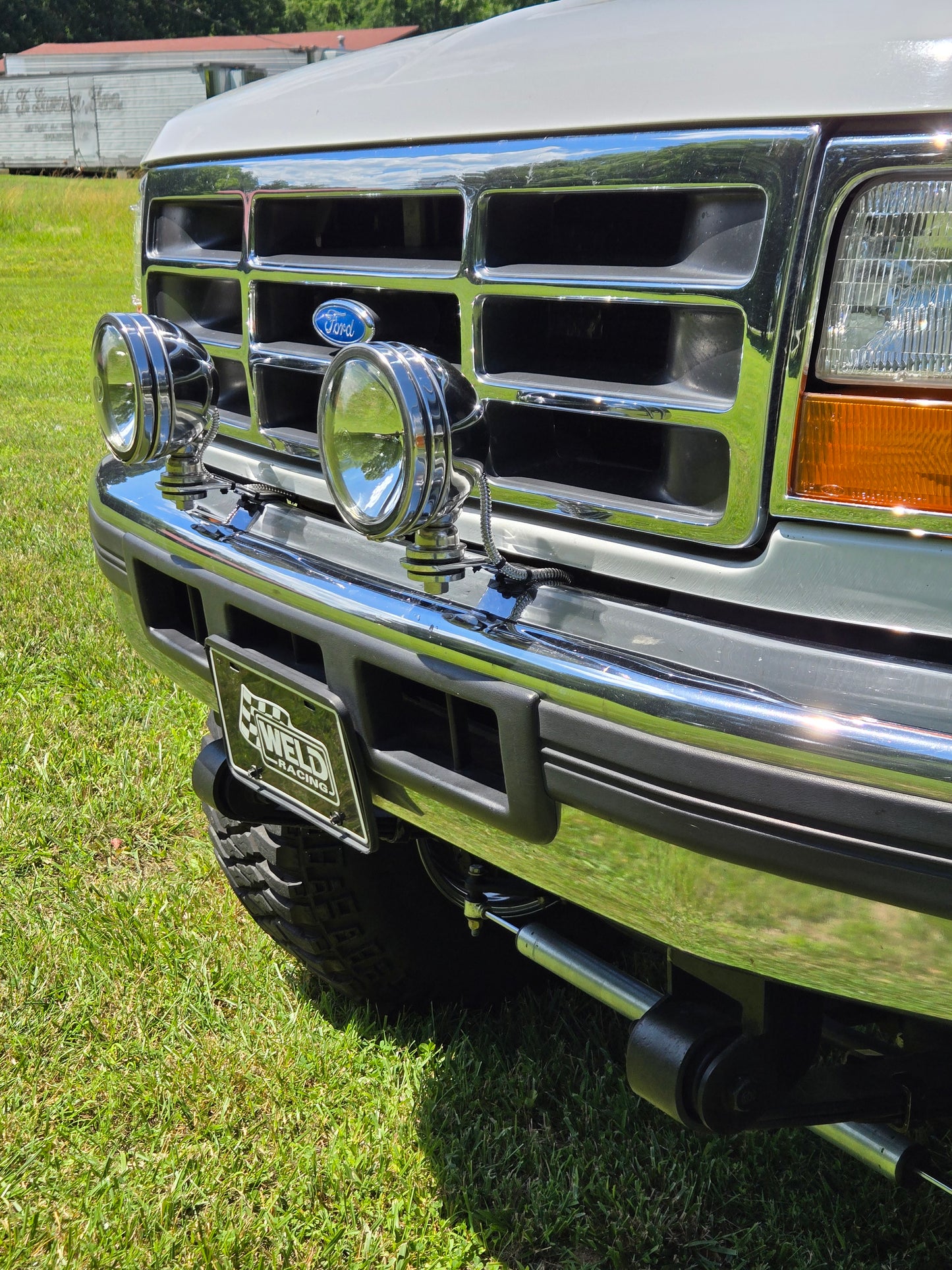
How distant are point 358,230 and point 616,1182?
1648 millimetres

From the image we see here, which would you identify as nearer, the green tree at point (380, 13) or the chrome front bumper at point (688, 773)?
the chrome front bumper at point (688, 773)

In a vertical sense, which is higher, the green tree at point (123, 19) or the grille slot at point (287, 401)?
the green tree at point (123, 19)

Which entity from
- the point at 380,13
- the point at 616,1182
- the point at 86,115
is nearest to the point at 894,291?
the point at 616,1182

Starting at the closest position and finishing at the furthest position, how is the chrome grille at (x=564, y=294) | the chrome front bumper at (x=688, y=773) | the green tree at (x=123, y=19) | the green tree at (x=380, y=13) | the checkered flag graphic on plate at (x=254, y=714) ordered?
the chrome front bumper at (x=688, y=773)
the chrome grille at (x=564, y=294)
the checkered flag graphic on plate at (x=254, y=714)
the green tree at (x=123, y=19)
the green tree at (x=380, y=13)

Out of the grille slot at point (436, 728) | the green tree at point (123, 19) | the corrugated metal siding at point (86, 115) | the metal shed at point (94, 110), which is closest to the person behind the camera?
the grille slot at point (436, 728)

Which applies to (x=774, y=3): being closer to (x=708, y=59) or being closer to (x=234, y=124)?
(x=708, y=59)

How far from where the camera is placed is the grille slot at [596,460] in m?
1.42

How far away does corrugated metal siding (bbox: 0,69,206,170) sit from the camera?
97.2 feet

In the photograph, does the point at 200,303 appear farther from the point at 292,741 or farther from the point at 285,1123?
the point at 285,1123

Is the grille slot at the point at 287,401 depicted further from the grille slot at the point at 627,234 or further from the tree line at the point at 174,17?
the tree line at the point at 174,17

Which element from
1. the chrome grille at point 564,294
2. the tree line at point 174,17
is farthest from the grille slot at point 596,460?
the tree line at point 174,17

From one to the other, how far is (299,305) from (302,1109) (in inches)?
56.3

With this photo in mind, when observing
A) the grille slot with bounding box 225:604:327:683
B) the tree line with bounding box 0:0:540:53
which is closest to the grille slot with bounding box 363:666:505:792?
the grille slot with bounding box 225:604:327:683

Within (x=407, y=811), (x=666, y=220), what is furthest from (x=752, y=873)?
(x=666, y=220)
